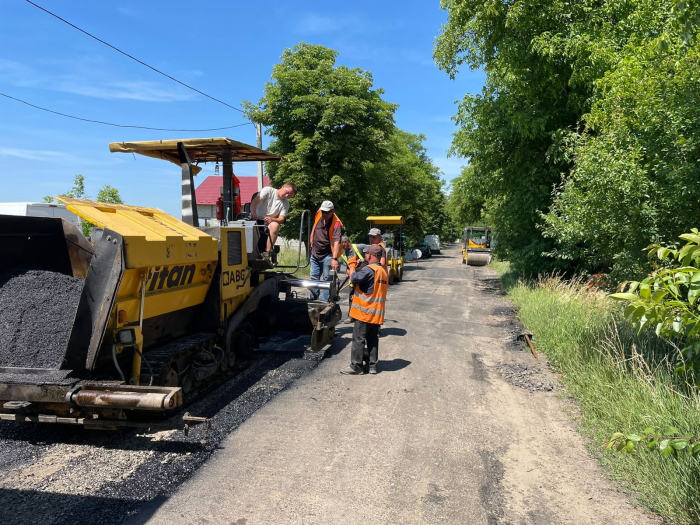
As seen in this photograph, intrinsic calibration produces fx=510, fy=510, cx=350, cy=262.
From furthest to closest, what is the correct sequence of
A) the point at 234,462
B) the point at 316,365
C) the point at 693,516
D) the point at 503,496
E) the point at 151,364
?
the point at 316,365 → the point at 151,364 → the point at 234,462 → the point at 503,496 → the point at 693,516

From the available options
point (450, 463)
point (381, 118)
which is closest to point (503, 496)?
point (450, 463)

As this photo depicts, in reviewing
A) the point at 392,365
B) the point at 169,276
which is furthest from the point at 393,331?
the point at 169,276

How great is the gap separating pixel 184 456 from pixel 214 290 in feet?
6.69

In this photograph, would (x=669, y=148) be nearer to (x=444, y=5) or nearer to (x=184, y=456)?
(x=184, y=456)

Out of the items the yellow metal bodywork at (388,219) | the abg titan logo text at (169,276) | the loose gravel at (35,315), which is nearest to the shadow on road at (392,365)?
the abg titan logo text at (169,276)

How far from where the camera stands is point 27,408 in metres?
3.72

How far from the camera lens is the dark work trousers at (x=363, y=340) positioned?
6.37m

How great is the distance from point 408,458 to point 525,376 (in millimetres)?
3062

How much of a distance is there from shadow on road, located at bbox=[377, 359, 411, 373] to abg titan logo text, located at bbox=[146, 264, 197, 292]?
2.86 m

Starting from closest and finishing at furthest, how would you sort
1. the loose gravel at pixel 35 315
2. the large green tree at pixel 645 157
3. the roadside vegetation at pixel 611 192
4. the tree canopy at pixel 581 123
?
the roadside vegetation at pixel 611 192
the loose gravel at pixel 35 315
the large green tree at pixel 645 157
the tree canopy at pixel 581 123

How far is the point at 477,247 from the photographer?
33.3m

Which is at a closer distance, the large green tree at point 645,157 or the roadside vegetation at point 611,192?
the roadside vegetation at point 611,192

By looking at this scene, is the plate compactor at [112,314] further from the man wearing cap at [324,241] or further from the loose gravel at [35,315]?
the man wearing cap at [324,241]

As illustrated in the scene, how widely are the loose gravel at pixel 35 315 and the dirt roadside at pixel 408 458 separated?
1.56 m
